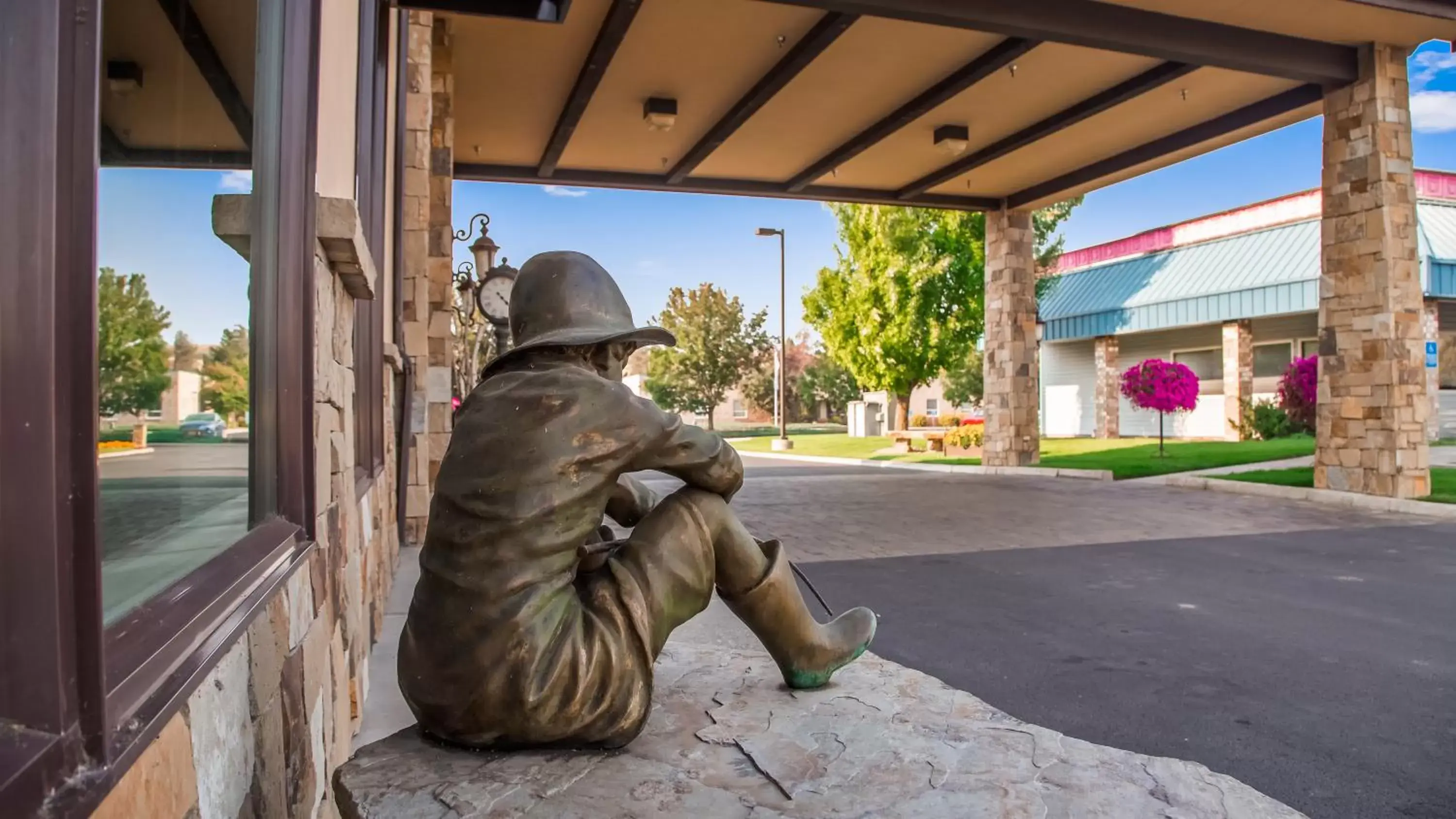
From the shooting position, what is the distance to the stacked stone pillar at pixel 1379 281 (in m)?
10.6

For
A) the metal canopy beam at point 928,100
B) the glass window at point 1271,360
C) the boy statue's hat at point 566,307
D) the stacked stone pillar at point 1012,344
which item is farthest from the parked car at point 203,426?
the glass window at point 1271,360

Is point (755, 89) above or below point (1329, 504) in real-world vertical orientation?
above

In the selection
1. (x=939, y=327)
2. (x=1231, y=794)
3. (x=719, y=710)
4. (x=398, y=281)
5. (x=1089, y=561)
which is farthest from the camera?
(x=939, y=327)

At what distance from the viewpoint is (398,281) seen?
6.89 m

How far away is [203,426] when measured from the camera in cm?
176

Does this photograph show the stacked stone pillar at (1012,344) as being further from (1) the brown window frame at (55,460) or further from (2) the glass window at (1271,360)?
(1) the brown window frame at (55,460)

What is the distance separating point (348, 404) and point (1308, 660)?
4662 mm

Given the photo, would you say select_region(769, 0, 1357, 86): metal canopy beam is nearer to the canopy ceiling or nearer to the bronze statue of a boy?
the canopy ceiling

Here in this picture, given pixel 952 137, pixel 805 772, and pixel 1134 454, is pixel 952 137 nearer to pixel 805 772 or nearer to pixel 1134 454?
pixel 1134 454

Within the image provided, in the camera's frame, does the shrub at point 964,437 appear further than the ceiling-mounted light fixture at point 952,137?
Yes

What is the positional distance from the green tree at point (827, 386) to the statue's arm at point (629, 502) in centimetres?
4497

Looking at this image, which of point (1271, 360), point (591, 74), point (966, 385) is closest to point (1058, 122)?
point (591, 74)

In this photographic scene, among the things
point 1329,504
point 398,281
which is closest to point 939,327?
point 1329,504

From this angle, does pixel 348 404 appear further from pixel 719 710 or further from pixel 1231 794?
pixel 1231 794
